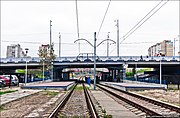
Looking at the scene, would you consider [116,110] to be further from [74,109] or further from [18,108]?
[18,108]

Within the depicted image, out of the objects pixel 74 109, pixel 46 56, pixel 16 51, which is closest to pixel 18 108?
pixel 74 109

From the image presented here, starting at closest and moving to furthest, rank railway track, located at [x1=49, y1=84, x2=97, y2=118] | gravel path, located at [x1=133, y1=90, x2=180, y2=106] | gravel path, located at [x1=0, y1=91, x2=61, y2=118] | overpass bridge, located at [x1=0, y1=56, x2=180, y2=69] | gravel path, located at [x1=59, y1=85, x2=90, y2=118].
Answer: railway track, located at [x1=49, y1=84, x2=97, y2=118]
gravel path, located at [x1=59, y1=85, x2=90, y2=118]
gravel path, located at [x1=0, y1=91, x2=61, y2=118]
gravel path, located at [x1=133, y1=90, x2=180, y2=106]
overpass bridge, located at [x1=0, y1=56, x2=180, y2=69]

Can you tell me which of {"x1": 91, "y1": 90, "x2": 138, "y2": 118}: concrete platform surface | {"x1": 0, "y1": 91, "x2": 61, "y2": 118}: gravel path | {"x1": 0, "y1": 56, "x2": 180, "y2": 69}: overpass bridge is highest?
{"x1": 0, "y1": 56, "x2": 180, "y2": 69}: overpass bridge

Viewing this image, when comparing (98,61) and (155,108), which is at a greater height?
(98,61)

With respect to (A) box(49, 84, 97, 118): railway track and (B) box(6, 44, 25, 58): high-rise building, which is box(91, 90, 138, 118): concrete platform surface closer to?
(A) box(49, 84, 97, 118): railway track

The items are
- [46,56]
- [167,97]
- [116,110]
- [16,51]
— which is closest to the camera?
[116,110]

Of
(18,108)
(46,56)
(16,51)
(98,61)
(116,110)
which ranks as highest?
(16,51)

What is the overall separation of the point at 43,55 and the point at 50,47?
3306mm

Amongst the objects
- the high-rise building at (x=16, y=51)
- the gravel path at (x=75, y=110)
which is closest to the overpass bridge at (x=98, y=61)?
the gravel path at (x=75, y=110)

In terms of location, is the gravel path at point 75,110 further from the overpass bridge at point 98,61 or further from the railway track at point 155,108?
the overpass bridge at point 98,61

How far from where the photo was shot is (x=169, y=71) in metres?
101

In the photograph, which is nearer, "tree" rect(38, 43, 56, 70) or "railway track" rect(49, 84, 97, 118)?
"railway track" rect(49, 84, 97, 118)

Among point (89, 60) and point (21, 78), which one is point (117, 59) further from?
point (21, 78)

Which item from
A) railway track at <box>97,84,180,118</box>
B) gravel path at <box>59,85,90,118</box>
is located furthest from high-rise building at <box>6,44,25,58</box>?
railway track at <box>97,84,180,118</box>
